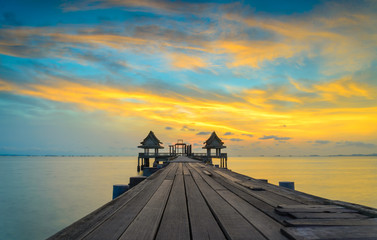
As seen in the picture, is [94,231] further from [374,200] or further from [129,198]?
[374,200]

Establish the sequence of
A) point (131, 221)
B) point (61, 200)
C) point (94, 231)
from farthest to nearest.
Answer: point (61, 200), point (131, 221), point (94, 231)

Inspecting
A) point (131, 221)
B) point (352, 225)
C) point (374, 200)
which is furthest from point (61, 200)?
point (374, 200)

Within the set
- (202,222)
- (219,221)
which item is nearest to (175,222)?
(202,222)

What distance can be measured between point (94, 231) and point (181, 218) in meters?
0.94

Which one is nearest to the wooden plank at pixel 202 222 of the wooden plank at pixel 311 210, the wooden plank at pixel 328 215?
the wooden plank at pixel 311 210

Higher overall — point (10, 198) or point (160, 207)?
point (160, 207)

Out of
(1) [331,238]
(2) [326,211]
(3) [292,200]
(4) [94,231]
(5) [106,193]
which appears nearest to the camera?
(1) [331,238]

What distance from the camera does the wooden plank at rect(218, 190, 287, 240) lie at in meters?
2.10

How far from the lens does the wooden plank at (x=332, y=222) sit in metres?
2.28

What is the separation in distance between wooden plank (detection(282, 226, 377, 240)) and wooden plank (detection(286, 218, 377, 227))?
0.30 ft

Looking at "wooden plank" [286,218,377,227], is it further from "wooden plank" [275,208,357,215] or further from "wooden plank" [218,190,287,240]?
"wooden plank" [275,208,357,215]

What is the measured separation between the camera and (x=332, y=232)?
2078 millimetres

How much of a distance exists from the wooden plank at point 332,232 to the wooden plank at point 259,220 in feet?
0.41

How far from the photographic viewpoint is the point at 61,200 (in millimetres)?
21562
